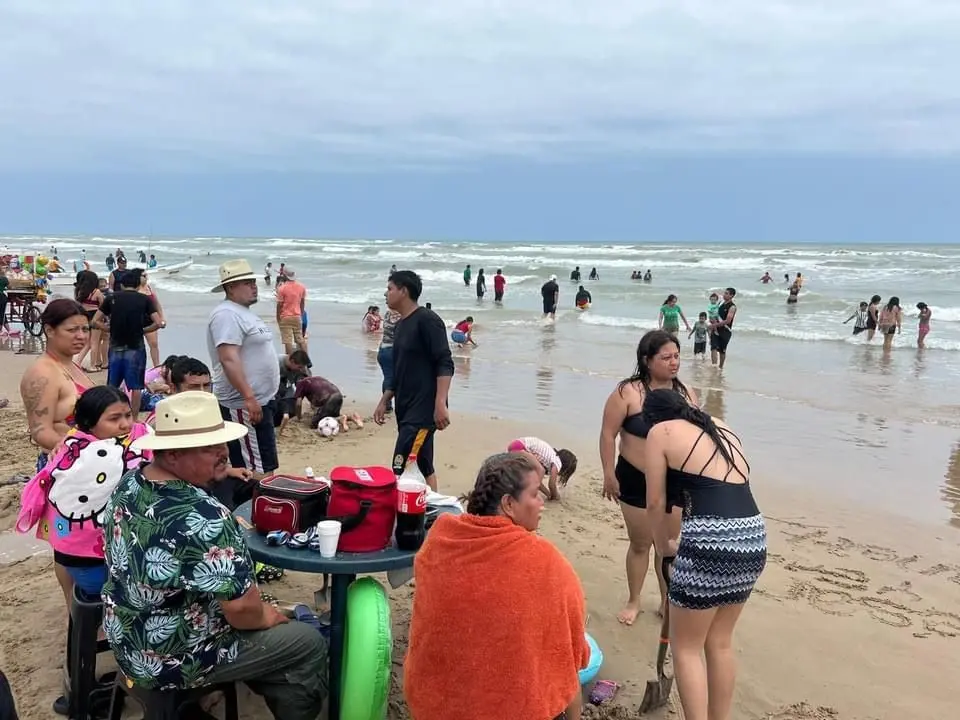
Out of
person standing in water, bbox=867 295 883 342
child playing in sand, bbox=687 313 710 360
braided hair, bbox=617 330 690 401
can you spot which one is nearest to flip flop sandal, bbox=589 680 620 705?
braided hair, bbox=617 330 690 401

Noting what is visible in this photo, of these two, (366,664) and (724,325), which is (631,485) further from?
(724,325)

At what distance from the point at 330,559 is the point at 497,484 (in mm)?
862

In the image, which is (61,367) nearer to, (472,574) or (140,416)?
(472,574)

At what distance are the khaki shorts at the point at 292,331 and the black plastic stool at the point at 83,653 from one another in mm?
8916

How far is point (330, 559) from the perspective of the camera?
2.78 metres

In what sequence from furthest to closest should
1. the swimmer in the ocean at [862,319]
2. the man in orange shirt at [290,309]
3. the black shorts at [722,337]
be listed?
the swimmer in the ocean at [862,319] → the black shorts at [722,337] → the man in orange shirt at [290,309]

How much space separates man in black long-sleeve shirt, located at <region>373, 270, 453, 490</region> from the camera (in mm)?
4656

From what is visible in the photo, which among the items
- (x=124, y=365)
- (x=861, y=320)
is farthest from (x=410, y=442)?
(x=861, y=320)

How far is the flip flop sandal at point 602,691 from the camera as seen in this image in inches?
134

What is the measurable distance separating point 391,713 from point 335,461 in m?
3.96

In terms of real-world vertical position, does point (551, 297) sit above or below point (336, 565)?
below

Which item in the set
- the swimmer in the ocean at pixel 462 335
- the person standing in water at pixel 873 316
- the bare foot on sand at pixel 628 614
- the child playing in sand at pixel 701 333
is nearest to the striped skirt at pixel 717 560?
the bare foot on sand at pixel 628 614

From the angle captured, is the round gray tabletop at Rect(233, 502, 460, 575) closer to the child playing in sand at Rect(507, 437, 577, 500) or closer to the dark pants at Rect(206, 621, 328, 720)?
the dark pants at Rect(206, 621, 328, 720)

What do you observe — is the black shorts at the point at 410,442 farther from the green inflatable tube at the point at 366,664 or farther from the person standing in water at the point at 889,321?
the person standing in water at the point at 889,321
